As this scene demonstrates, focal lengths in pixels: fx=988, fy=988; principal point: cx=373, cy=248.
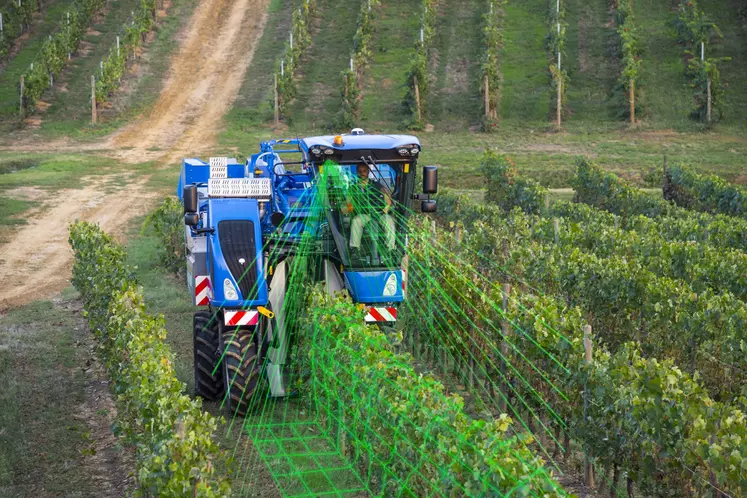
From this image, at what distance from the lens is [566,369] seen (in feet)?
35.1

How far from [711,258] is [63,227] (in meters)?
17.2

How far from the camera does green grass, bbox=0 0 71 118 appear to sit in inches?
1695

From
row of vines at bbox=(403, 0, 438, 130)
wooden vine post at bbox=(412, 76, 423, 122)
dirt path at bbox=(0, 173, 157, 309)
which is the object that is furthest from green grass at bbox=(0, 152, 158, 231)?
wooden vine post at bbox=(412, 76, 423, 122)

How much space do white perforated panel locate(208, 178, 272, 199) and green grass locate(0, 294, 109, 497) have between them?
327cm

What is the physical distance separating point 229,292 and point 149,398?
103 inches

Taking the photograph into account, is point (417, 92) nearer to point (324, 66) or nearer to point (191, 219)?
point (324, 66)

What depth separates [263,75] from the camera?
4716 cm

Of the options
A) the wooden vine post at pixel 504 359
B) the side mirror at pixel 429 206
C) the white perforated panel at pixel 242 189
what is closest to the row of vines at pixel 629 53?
the wooden vine post at pixel 504 359

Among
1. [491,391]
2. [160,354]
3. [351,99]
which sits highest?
[351,99]

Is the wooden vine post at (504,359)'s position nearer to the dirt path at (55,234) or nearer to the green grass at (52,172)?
the dirt path at (55,234)

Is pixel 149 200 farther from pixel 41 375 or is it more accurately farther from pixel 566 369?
pixel 566 369

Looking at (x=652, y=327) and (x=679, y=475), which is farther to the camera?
(x=652, y=327)

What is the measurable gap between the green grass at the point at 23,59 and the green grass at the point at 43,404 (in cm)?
2763

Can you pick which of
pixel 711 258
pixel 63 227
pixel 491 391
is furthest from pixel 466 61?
pixel 491 391
